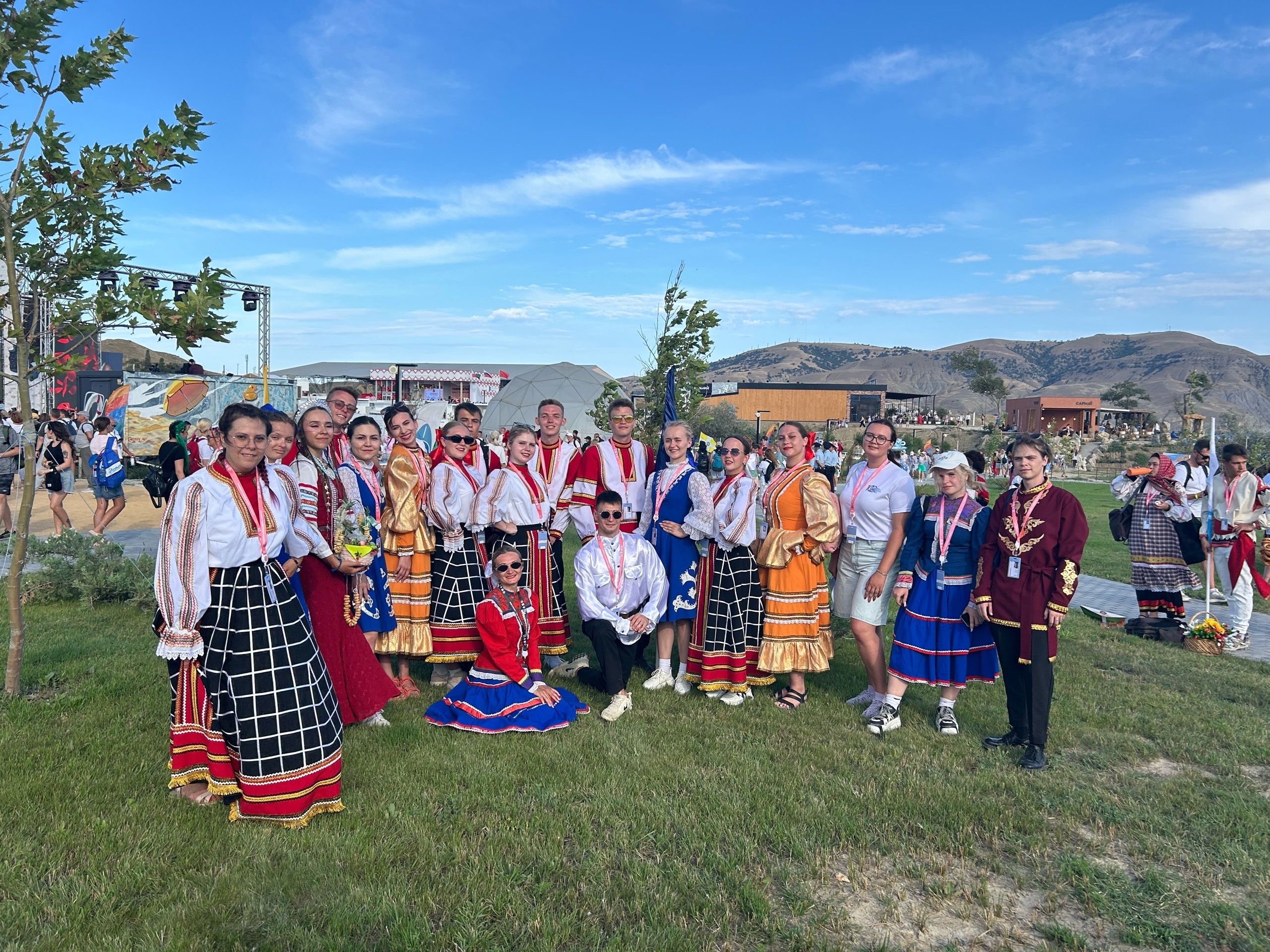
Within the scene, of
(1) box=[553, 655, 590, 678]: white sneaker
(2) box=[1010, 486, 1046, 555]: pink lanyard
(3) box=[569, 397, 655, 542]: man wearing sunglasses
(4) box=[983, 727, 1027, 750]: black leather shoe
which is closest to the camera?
(2) box=[1010, 486, 1046, 555]: pink lanyard

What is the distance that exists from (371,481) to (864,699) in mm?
3931

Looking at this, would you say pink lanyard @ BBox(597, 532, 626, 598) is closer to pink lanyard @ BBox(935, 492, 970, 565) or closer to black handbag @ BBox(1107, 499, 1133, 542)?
pink lanyard @ BBox(935, 492, 970, 565)

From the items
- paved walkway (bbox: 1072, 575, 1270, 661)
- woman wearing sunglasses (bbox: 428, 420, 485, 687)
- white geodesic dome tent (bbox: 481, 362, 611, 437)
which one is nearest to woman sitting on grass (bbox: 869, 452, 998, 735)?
woman wearing sunglasses (bbox: 428, 420, 485, 687)

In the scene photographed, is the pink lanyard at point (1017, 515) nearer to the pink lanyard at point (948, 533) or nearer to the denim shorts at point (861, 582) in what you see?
the pink lanyard at point (948, 533)

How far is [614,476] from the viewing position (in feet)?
21.4

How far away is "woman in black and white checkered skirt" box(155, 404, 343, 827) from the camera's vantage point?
3.55m

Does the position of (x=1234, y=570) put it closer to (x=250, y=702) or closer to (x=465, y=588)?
(x=465, y=588)

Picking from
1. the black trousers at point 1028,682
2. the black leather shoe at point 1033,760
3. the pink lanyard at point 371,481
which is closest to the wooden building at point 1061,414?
the black trousers at point 1028,682

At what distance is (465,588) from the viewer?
5.87 metres

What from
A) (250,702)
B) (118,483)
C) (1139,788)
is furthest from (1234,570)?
(118,483)

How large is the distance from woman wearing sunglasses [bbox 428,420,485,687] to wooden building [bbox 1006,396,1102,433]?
223 feet

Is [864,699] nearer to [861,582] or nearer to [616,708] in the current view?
[861,582]

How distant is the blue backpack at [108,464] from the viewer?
12117mm

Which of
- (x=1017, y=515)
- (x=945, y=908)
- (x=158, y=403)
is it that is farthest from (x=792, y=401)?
(x=945, y=908)
